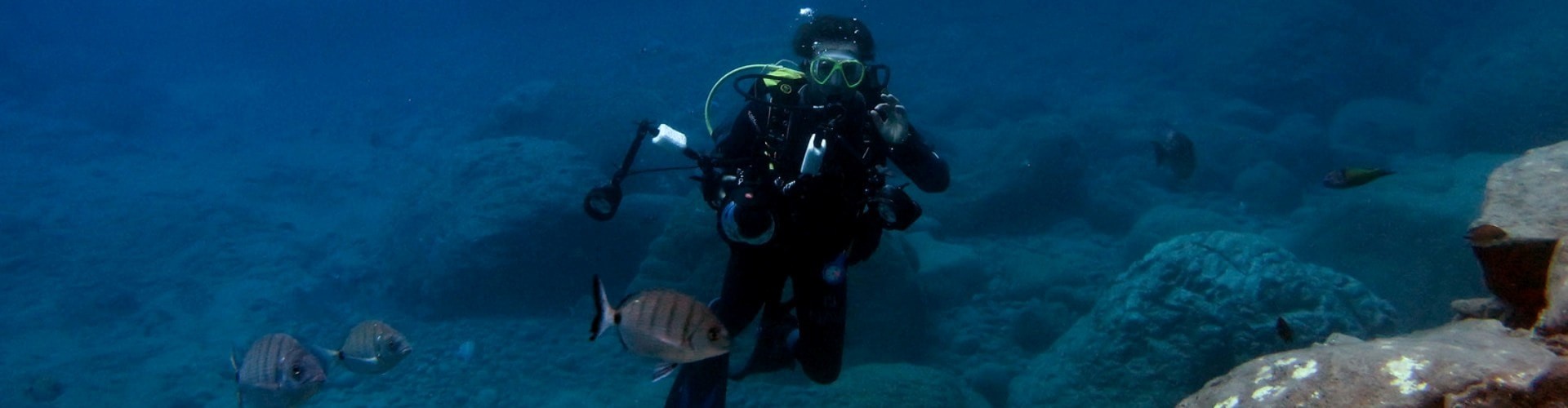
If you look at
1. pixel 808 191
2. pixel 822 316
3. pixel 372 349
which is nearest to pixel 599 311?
pixel 808 191

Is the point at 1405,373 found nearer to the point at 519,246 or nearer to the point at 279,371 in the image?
the point at 279,371

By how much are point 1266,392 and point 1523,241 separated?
129 centimetres

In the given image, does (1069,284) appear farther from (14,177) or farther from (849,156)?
(14,177)

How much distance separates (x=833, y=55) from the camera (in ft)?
13.7

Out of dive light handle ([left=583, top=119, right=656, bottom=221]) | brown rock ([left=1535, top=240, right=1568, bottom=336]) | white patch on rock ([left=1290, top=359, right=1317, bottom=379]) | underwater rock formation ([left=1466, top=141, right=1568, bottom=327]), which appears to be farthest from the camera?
dive light handle ([left=583, top=119, right=656, bottom=221])

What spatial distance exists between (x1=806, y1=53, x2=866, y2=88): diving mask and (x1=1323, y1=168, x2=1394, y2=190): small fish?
3.33m

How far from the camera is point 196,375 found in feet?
37.0

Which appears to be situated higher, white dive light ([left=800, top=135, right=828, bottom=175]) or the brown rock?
white dive light ([left=800, top=135, right=828, bottom=175])

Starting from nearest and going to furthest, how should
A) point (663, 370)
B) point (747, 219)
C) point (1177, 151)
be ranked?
point (663, 370) < point (747, 219) < point (1177, 151)

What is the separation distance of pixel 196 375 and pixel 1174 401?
1367cm

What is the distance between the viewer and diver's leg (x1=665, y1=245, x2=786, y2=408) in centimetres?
476

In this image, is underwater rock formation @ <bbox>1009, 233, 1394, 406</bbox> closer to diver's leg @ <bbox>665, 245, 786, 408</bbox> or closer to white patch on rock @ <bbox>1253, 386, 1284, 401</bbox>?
diver's leg @ <bbox>665, 245, 786, 408</bbox>

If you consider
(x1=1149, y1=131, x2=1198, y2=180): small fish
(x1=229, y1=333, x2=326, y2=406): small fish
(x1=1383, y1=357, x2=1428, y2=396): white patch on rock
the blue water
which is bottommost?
the blue water

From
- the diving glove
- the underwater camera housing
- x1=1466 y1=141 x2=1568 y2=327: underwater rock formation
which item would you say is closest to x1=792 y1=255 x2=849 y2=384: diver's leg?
the underwater camera housing
